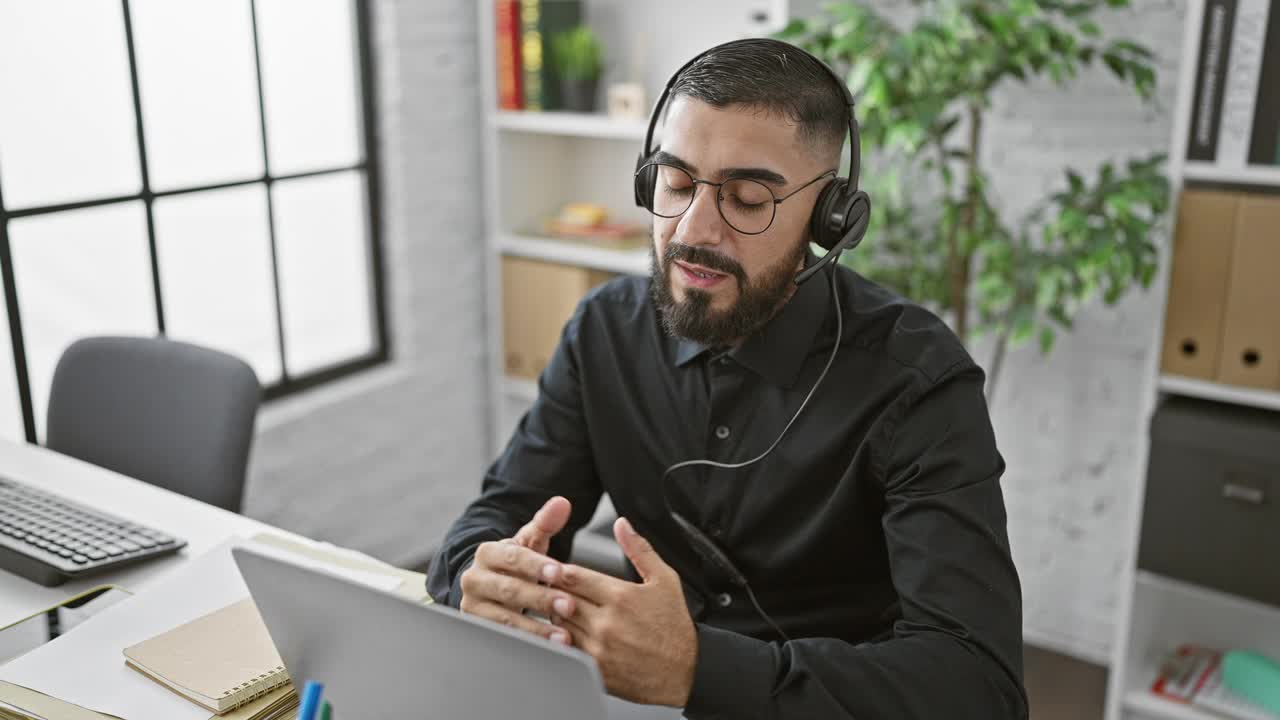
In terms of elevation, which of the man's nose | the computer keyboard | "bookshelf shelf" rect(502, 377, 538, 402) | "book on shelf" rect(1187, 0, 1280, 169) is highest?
"book on shelf" rect(1187, 0, 1280, 169)

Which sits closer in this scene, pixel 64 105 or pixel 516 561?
pixel 516 561

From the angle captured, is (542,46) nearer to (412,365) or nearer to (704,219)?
(412,365)

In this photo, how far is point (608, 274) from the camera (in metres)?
3.11

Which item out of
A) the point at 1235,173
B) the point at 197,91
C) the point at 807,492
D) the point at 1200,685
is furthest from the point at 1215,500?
the point at 197,91

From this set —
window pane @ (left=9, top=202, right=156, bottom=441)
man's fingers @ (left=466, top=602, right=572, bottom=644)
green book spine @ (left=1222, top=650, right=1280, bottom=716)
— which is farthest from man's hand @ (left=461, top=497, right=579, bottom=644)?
green book spine @ (left=1222, top=650, right=1280, bottom=716)

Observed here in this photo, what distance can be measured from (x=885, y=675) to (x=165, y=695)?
70cm

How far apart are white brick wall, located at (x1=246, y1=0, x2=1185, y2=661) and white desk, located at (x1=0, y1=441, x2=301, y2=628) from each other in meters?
0.89

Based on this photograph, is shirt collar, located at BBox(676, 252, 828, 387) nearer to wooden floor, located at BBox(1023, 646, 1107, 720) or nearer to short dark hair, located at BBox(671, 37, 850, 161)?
short dark hair, located at BBox(671, 37, 850, 161)

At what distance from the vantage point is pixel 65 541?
1.44m

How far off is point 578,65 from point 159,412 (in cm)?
156

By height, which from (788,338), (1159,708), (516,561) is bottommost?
(1159,708)

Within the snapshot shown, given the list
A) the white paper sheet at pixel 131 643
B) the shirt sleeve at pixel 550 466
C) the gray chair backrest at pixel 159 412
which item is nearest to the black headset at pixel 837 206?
the shirt sleeve at pixel 550 466

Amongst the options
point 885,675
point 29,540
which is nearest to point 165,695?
point 29,540

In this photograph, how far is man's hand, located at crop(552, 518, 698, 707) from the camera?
98 cm
